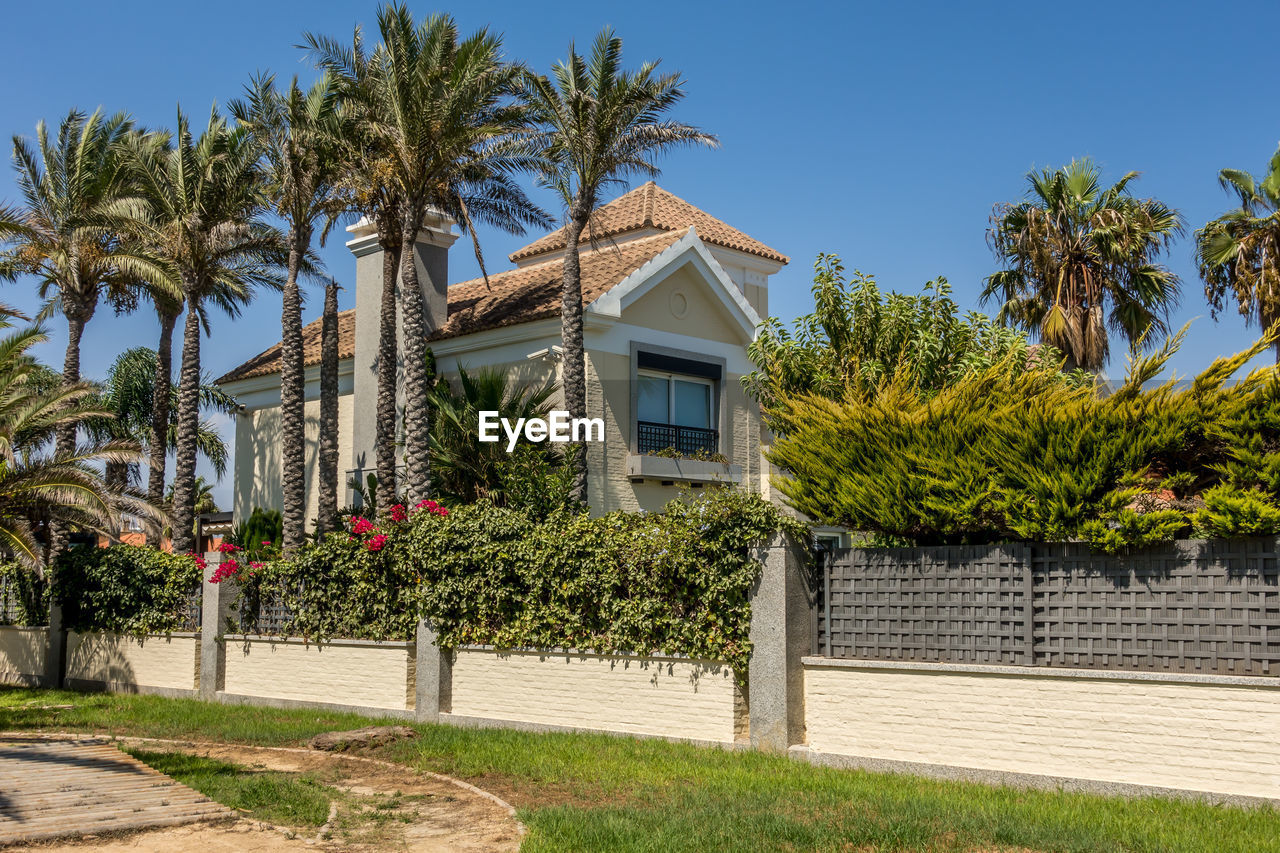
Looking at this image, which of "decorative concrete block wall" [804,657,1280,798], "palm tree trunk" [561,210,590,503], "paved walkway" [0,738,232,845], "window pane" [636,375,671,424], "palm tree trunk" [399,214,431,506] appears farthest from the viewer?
"window pane" [636,375,671,424]

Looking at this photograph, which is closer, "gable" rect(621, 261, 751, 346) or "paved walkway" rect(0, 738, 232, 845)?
"paved walkway" rect(0, 738, 232, 845)

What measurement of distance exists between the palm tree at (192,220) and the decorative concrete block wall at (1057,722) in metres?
16.4

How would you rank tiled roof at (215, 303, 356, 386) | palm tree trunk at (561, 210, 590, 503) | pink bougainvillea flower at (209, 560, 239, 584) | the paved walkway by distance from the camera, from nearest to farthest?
the paved walkway → pink bougainvillea flower at (209, 560, 239, 584) → palm tree trunk at (561, 210, 590, 503) → tiled roof at (215, 303, 356, 386)

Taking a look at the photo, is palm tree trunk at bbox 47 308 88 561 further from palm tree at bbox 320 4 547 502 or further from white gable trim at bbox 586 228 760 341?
white gable trim at bbox 586 228 760 341

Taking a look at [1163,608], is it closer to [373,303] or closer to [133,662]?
[133,662]

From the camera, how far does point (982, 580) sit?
11273mm

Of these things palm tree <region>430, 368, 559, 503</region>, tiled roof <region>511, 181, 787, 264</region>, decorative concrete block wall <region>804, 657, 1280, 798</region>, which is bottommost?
decorative concrete block wall <region>804, 657, 1280, 798</region>

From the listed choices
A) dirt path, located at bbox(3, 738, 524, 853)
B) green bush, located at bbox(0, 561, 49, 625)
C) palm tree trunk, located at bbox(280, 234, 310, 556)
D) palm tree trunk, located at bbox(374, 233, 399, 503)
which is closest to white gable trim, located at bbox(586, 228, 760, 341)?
palm tree trunk, located at bbox(374, 233, 399, 503)

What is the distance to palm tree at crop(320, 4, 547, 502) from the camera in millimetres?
19375

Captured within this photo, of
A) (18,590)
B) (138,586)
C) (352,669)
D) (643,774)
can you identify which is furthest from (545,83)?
(18,590)

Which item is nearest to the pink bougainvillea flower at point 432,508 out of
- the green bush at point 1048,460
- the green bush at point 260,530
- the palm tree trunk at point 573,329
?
the palm tree trunk at point 573,329

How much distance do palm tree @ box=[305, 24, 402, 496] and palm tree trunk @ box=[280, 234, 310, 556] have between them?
5.16 ft

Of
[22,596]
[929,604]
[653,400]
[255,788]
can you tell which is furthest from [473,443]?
[929,604]

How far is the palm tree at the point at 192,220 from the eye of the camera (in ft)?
76.8
